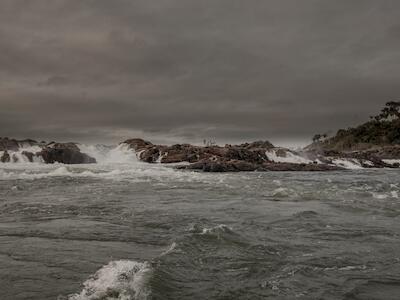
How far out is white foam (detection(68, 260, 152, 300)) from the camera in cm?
581

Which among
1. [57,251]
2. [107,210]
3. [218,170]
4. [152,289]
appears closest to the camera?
[152,289]

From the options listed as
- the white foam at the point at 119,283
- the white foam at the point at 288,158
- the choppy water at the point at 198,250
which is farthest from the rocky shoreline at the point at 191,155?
the white foam at the point at 119,283

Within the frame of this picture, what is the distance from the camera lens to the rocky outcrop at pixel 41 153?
2135 inches

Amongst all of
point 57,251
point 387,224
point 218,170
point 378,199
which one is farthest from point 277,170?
point 57,251

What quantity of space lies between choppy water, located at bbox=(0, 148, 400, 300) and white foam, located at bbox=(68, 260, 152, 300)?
0.02 m

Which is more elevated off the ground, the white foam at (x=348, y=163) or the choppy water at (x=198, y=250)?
the white foam at (x=348, y=163)

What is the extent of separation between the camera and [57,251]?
334 inches

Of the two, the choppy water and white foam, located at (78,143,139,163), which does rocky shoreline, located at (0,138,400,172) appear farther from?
the choppy water

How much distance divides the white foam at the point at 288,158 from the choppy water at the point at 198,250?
1593 inches

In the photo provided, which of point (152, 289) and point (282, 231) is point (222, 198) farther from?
point (152, 289)

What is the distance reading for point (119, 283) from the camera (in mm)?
6230

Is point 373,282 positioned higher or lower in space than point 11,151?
lower

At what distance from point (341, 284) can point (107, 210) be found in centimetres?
957

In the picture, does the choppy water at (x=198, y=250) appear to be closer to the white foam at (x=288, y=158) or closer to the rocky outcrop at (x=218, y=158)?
the rocky outcrop at (x=218, y=158)
